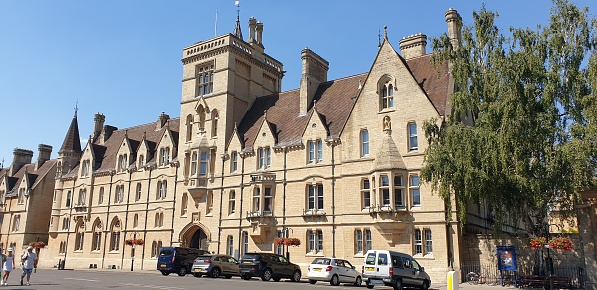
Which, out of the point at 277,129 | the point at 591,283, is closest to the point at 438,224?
the point at 591,283

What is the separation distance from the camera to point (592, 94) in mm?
23219

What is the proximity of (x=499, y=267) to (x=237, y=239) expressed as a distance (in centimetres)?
2031

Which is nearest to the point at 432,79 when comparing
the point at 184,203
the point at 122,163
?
the point at 184,203

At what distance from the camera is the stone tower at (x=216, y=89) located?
141 feet

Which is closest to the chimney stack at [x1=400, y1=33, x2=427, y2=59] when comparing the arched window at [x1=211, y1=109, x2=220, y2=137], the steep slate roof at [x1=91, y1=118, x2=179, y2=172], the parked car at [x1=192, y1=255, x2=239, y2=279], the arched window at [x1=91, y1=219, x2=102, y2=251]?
the arched window at [x1=211, y1=109, x2=220, y2=137]

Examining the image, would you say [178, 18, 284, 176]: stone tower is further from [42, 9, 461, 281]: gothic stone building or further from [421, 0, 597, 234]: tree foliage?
[421, 0, 597, 234]: tree foliage

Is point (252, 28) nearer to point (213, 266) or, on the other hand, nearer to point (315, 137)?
point (315, 137)

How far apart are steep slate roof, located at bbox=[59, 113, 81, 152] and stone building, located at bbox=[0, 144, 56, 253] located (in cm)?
→ 521

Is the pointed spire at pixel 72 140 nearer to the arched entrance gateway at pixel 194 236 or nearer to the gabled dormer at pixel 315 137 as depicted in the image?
the arched entrance gateway at pixel 194 236

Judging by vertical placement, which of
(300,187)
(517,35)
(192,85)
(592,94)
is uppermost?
(192,85)

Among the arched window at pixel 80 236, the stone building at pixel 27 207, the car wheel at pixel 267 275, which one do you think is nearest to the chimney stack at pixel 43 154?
the stone building at pixel 27 207

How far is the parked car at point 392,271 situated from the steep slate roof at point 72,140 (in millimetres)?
45865

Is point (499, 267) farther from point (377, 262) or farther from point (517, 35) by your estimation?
point (517, 35)

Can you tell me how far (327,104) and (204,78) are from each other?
42.4 ft
